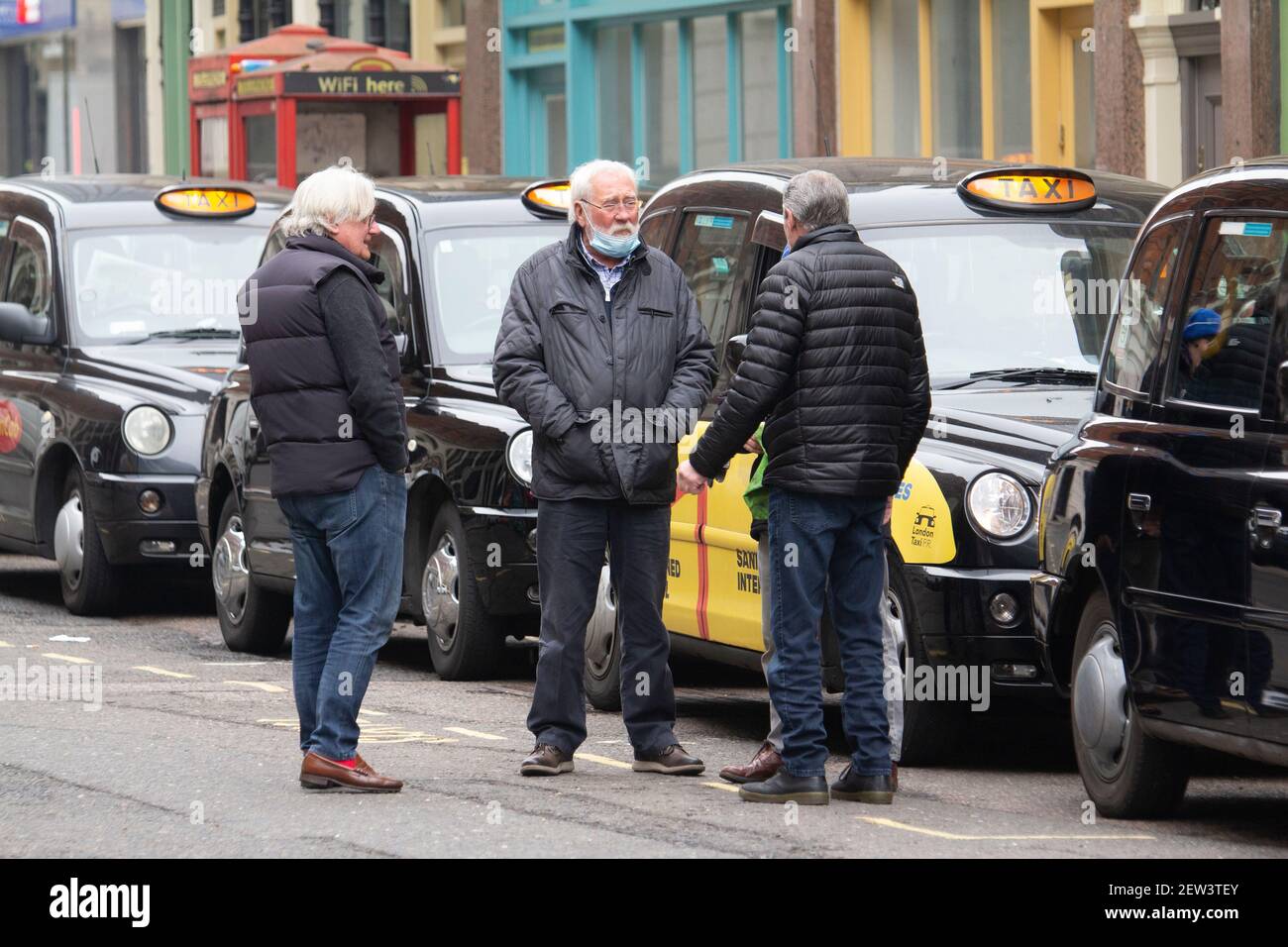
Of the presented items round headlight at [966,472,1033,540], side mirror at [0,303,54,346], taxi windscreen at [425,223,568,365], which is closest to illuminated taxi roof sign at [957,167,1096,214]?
round headlight at [966,472,1033,540]

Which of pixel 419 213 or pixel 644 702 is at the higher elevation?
pixel 419 213

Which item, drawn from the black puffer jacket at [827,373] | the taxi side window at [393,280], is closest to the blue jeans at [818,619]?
the black puffer jacket at [827,373]

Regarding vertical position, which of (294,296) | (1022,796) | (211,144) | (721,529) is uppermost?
(211,144)

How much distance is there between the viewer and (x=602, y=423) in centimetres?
877

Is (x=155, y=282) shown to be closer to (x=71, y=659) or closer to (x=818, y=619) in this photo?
(x=71, y=659)

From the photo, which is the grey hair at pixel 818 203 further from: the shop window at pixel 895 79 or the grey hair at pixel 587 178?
the shop window at pixel 895 79

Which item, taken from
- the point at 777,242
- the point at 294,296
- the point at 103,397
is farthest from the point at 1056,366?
the point at 103,397

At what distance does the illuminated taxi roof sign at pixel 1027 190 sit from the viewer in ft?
33.4

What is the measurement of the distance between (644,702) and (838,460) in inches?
49.8

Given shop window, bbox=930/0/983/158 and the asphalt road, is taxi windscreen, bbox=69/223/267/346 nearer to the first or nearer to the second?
the asphalt road

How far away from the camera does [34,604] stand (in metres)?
15.4

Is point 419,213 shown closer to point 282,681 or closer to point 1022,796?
point 282,681
